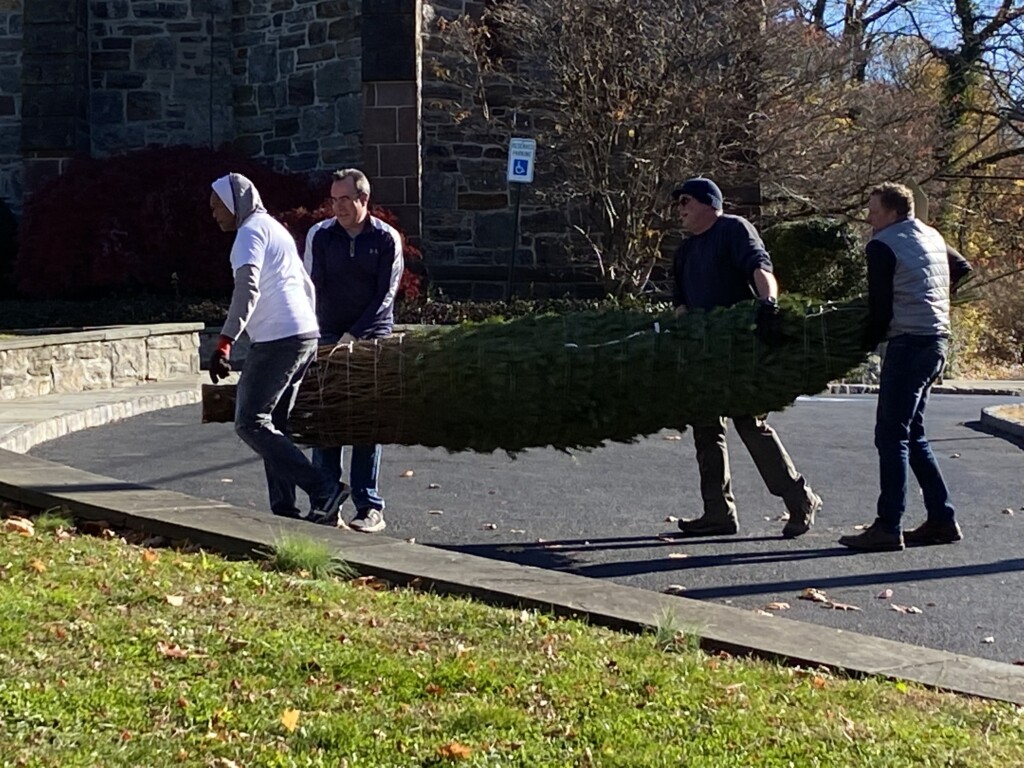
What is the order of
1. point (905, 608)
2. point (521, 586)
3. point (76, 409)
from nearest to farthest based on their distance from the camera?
point (521, 586) < point (905, 608) < point (76, 409)

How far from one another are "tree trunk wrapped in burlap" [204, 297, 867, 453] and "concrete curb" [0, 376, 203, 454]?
354 centimetres

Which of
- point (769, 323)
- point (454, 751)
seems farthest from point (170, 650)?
point (769, 323)

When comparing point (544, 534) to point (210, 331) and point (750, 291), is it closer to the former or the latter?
point (750, 291)

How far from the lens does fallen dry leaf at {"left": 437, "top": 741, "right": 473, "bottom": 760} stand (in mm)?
3727

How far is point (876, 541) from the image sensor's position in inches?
291

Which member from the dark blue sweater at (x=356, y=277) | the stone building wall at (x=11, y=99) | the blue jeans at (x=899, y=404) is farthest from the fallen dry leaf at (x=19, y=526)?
the stone building wall at (x=11, y=99)

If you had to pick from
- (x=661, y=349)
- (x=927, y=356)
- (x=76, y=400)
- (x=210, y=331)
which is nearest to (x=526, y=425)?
(x=661, y=349)

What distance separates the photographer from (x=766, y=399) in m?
7.36

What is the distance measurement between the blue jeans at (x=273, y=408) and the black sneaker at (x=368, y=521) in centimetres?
38

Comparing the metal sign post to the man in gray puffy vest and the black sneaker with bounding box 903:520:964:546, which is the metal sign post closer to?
the man in gray puffy vest

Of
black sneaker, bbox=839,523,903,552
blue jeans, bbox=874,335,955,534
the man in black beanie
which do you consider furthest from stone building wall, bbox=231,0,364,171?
black sneaker, bbox=839,523,903,552

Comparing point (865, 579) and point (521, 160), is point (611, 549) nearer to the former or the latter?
point (865, 579)

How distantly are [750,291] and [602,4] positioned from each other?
12464 mm

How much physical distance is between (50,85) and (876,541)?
16924 millimetres
